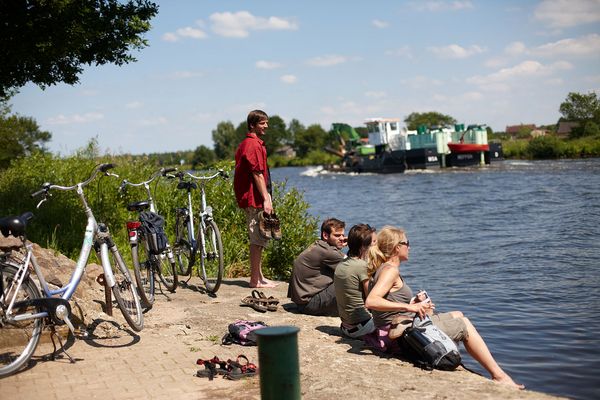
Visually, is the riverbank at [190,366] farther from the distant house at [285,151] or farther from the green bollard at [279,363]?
the distant house at [285,151]

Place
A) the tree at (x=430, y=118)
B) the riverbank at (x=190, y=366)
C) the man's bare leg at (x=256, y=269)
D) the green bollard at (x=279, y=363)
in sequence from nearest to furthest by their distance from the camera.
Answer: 1. the green bollard at (x=279, y=363)
2. the riverbank at (x=190, y=366)
3. the man's bare leg at (x=256, y=269)
4. the tree at (x=430, y=118)

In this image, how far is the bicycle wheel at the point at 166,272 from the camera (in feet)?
25.5

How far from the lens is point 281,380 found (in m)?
4.02

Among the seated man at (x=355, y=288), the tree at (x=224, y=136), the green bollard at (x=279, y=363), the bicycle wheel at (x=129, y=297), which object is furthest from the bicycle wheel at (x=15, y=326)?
the tree at (x=224, y=136)

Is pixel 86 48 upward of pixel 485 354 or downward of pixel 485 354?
upward

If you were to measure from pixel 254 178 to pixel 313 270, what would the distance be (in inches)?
62.8

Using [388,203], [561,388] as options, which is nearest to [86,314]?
[561,388]

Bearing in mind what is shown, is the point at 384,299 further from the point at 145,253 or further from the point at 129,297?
the point at 145,253

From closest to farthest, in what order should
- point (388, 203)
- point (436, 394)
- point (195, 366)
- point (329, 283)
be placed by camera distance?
1. point (436, 394)
2. point (195, 366)
3. point (329, 283)
4. point (388, 203)

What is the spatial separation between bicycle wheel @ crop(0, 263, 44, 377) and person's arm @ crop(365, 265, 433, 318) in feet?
9.01

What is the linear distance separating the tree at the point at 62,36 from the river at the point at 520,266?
3.96 meters

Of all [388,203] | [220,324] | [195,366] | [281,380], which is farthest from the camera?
[388,203]

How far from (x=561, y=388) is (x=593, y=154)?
64813 mm

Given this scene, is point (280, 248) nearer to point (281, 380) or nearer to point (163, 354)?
point (163, 354)
